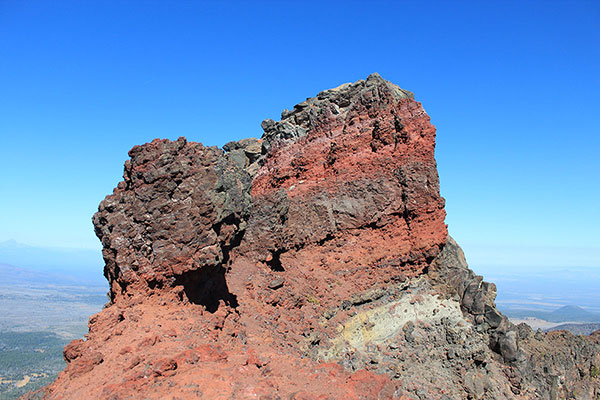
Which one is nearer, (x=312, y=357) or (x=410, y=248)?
(x=312, y=357)

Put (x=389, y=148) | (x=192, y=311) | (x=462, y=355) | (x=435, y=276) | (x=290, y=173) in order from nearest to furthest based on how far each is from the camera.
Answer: (x=192, y=311) → (x=462, y=355) → (x=435, y=276) → (x=389, y=148) → (x=290, y=173)

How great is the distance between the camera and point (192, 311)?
47.9ft

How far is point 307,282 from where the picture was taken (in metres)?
21.2

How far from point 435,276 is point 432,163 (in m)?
5.63

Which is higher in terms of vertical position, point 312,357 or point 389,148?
point 389,148

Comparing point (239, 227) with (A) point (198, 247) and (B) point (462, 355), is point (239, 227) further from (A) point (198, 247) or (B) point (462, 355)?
(B) point (462, 355)

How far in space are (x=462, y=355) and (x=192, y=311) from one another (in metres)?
11.0

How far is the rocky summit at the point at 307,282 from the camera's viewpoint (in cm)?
1161

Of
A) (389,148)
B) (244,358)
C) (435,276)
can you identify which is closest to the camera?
(244,358)

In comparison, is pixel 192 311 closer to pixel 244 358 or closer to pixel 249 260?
pixel 244 358

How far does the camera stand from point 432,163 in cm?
2100

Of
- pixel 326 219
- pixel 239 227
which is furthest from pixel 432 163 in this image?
pixel 239 227

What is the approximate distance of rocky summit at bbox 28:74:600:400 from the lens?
38.1 ft

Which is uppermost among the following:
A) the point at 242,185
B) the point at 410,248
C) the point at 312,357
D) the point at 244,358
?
the point at 242,185
